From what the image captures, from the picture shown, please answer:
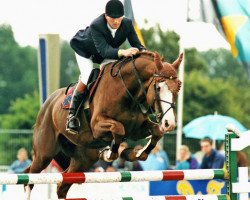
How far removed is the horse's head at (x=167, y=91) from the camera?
29.6 feet

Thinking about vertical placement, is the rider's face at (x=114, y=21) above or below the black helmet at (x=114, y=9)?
below

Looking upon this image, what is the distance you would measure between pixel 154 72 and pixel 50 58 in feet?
17.3

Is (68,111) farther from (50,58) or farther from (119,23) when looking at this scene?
(50,58)

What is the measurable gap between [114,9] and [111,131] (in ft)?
4.51

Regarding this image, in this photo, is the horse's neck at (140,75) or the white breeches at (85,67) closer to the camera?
the horse's neck at (140,75)

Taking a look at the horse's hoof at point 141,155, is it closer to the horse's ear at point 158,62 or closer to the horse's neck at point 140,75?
the horse's neck at point 140,75

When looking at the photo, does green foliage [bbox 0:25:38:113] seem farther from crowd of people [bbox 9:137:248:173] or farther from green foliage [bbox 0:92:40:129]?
crowd of people [bbox 9:137:248:173]

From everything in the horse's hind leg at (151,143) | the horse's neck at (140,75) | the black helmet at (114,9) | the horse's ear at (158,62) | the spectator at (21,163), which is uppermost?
the black helmet at (114,9)

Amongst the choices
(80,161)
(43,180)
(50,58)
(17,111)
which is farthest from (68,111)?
(17,111)

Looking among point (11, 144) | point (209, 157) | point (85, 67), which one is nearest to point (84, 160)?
point (85, 67)

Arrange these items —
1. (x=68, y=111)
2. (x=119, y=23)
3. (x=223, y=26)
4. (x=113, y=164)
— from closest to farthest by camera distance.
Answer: (x=119, y=23), (x=68, y=111), (x=223, y=26), (x=113, y=164)

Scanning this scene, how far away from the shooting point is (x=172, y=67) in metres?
9.30

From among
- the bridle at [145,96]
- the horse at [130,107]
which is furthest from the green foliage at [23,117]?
the bridle at [145,96]

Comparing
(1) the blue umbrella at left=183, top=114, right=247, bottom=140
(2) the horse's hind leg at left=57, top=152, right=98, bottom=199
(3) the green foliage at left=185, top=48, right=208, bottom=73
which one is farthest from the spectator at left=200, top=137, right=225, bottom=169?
(3) the green foliage at left=185, top=48, right=208, bottom=73
